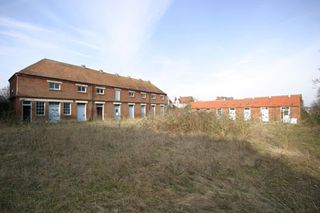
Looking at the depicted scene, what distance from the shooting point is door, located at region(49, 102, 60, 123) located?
60.7ft

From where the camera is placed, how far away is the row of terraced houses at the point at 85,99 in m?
17.0

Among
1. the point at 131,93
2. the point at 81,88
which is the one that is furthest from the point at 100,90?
the point at 131,93

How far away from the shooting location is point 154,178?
13.0ft

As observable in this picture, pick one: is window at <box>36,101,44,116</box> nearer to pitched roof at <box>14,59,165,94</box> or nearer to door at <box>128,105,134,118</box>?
pitched roof at <box>14,59,165,94</box>

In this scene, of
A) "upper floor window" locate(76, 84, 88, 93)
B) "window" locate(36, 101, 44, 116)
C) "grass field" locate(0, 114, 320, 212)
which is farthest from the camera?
"upper floor window" locate(76, 84, 88, 93)

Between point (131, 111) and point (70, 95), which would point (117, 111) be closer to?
point (131, 111)

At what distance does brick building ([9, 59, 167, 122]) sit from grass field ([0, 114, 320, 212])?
7549mm

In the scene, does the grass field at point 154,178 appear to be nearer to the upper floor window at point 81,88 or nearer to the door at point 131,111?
Result: the upper floor window at point 81,88

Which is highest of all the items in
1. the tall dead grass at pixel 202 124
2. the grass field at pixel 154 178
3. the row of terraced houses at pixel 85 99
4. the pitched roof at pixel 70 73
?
the pitched roof at pixel 70 73

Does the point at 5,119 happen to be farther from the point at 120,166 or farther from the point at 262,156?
the point at 262,156

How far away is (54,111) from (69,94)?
254cm

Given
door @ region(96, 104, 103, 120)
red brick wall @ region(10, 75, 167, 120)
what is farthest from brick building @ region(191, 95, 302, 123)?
door @ region(96, 104, 103, 120)

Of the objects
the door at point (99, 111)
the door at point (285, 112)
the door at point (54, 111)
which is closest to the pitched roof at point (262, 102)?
the door at point (285, 112)

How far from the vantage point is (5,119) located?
10.2m
